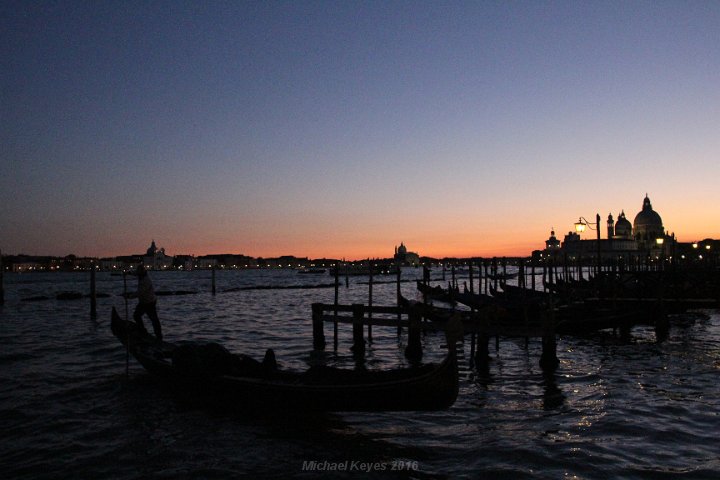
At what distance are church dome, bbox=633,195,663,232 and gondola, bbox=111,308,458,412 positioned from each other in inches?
6368

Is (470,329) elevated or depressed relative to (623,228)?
depressed

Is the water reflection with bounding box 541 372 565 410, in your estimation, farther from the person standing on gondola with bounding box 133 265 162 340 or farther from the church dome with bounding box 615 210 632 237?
the church dome with bounding box 615 210 632 237

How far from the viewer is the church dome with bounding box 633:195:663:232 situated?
5965 inches

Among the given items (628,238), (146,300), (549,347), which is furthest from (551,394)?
(628,238)

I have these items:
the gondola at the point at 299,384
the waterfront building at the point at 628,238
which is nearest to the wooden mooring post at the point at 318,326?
the gondola at the point at 299,384

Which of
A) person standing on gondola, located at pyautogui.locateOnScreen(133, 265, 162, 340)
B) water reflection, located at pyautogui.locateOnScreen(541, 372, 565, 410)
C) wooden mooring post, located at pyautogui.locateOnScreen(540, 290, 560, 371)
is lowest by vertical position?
water reflection, located at pyautogui.locateOnScreen(541, 372, 565, 410)

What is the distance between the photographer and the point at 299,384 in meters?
8.17

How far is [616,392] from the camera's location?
9.93 meters

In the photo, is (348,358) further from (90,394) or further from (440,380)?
(440,380)

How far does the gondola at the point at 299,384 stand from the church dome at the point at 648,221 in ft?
531

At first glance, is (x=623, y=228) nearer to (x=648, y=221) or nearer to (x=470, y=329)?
(x=648, y=221)

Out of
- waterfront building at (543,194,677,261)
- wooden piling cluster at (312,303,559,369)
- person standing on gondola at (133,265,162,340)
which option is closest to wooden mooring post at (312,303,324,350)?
wooden piling cluster at (312,303,559,369)

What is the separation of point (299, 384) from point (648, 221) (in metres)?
164

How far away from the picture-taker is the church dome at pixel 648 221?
152 m
